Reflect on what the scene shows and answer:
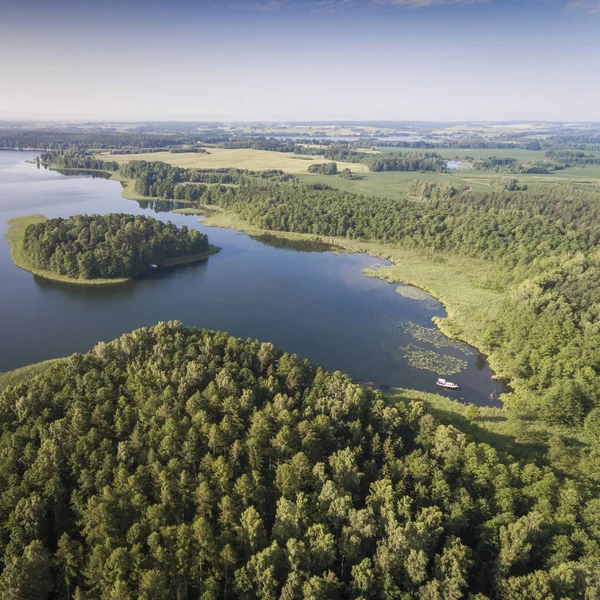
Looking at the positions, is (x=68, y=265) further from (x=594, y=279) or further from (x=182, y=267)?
(x=594, y=279)

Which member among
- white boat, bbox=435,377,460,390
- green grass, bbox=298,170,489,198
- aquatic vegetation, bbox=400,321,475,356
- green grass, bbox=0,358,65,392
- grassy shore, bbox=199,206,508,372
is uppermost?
green grass, bbox=298,170,489,198

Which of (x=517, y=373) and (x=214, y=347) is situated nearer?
(x=214, y=347)

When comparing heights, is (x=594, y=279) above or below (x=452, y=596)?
above

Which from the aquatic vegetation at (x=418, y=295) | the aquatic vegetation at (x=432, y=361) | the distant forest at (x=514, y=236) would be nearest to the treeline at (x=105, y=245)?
the distant forest at (x=514, y=236)

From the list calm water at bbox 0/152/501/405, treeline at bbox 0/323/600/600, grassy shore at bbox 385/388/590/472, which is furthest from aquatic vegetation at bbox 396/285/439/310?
treeline at bbox 0/323/600/600

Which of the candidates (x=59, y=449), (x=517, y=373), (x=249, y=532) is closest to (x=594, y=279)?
(x=517, y=373)

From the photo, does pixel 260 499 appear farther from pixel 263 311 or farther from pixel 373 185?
pixel 373 185

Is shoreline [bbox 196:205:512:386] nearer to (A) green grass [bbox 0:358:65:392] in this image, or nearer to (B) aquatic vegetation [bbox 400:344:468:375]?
(B) aquatic vegetation [bbox 400:344:468:375]
